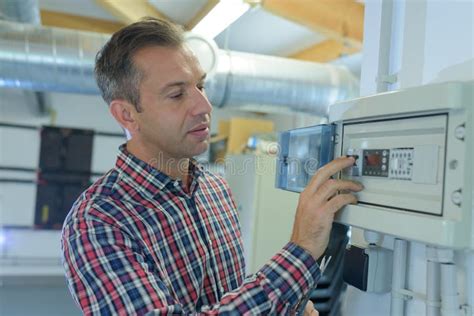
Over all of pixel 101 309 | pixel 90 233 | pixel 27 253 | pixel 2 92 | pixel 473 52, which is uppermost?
pixel 2 92

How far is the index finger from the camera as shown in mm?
718

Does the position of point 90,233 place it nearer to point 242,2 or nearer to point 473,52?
point 473,52

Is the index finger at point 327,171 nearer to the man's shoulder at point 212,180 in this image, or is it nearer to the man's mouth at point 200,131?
the man's mouth at point 200,131

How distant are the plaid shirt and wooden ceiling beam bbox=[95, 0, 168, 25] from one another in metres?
1.39

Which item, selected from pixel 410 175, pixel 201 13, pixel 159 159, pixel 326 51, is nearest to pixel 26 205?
pixel 201 13

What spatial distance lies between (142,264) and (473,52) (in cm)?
69

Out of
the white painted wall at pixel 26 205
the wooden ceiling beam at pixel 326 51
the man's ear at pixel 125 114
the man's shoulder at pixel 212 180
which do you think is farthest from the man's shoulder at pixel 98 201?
the white painted wall at pixel 26 205

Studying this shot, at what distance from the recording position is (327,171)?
73 centimetres

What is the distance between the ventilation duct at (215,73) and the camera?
208cm

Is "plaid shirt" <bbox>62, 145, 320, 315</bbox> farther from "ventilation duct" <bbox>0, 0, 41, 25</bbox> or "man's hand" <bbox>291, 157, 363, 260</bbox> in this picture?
"ventilation duct" <bbox>0, 0, 41, 25</bbox>

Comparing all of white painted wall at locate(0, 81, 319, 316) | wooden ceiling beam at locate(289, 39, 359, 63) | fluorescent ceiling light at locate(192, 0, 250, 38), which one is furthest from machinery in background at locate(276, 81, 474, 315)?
white painted wall at locate(0, 81, 319, 316)

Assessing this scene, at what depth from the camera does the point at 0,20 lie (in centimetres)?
209

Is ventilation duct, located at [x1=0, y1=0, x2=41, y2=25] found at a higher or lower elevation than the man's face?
higher

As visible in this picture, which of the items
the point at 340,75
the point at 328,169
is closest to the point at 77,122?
the point at 340,75
